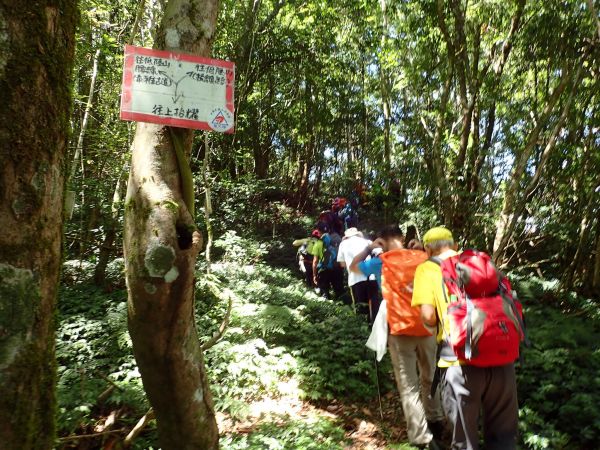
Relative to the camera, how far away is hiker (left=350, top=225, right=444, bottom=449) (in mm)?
3689

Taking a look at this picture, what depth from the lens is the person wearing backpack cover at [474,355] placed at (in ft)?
8.86

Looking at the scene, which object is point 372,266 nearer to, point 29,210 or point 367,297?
point 367,297

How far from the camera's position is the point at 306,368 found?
16.5 ft

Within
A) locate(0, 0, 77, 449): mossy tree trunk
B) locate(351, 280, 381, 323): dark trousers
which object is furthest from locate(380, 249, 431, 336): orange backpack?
locate(0, 0, 77, 449): mossy tree trunk

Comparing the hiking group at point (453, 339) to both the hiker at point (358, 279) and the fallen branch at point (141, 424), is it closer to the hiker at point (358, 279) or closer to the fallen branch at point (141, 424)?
the fallen branch at point (141, 424)

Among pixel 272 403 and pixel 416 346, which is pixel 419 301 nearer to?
pixel 416 346

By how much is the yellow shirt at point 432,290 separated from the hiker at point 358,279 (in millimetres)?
2751

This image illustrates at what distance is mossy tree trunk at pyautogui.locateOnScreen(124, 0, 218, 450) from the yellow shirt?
1766mm

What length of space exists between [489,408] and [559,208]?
10.1 meters

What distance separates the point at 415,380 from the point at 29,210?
3475 millimetres

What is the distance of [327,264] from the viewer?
8.71 metres

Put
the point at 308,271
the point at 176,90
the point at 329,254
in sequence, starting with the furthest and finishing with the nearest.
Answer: the point at 308,271
the point at 329,254
the point at 176,90

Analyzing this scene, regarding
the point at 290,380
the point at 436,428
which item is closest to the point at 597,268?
the point at 436,428

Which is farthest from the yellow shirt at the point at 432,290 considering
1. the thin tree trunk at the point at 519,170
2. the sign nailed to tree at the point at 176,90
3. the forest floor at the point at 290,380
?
the thin tree trunk at the point at 519,170
